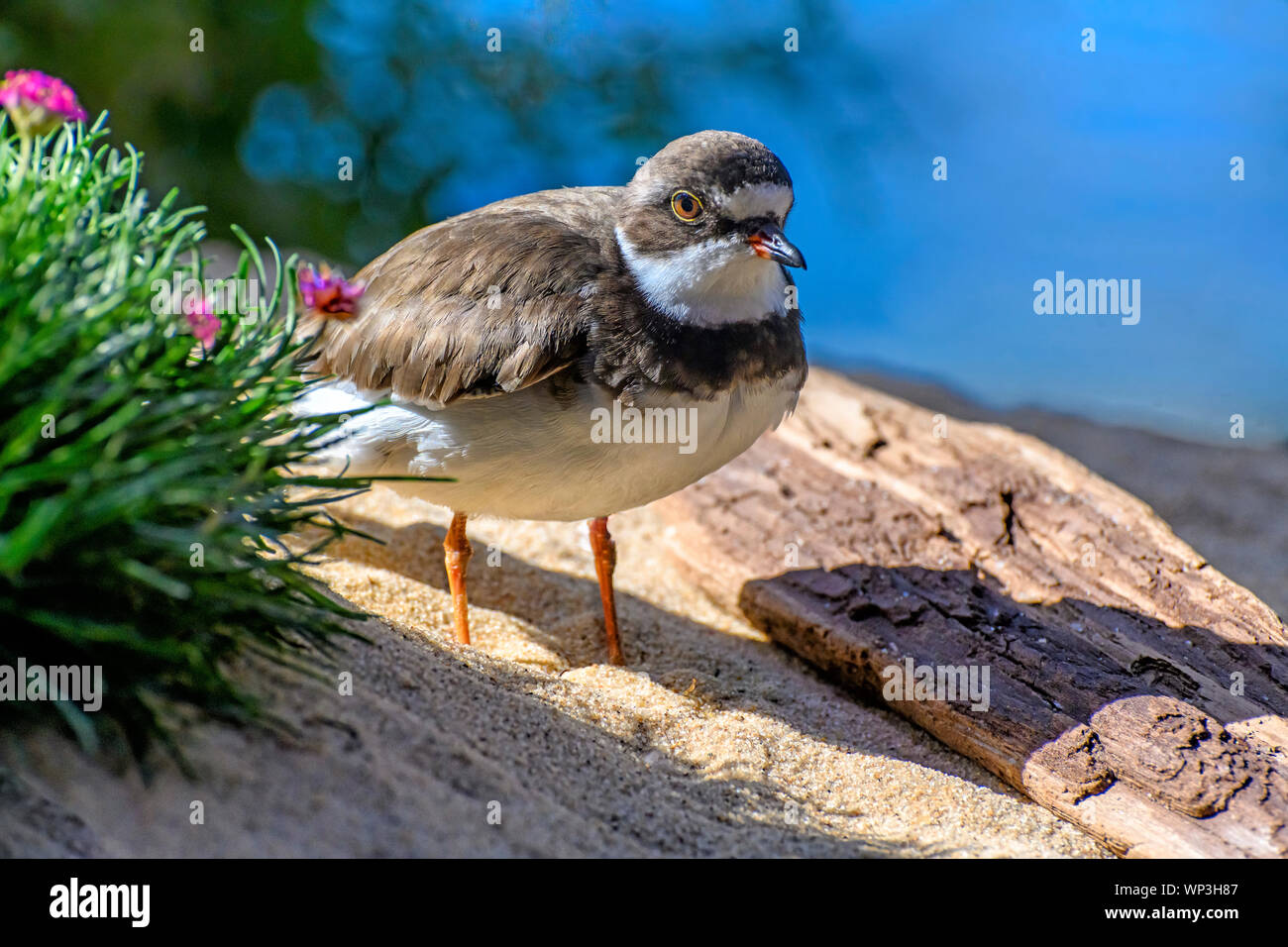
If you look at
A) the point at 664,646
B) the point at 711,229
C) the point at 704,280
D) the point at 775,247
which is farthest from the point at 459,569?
the point at 775,247

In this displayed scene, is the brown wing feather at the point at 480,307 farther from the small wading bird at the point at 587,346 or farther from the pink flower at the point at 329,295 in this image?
the pink flower at the point at 329,295

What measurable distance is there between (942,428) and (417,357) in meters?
2.82

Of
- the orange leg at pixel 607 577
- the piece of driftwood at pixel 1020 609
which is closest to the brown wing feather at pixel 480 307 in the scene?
the orange leg at pixel 607 577

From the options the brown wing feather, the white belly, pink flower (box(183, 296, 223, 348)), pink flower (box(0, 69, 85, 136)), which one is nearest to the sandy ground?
the white belly

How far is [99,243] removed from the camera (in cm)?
259

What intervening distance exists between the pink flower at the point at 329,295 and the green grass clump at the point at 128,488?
20 cm

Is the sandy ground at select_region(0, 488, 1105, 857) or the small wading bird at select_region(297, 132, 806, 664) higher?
the small wading bird at select_region(297, 132, 806, 664)

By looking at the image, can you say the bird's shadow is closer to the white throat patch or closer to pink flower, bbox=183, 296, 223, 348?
the white throat patch

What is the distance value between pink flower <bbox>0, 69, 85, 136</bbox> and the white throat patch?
5.70 ft

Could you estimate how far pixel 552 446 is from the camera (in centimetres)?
342

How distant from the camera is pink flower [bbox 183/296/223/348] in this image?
2.51 meters

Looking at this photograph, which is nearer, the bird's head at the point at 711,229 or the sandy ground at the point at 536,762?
the sandy ground at the point at 536,762

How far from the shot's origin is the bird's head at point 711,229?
346 cm
